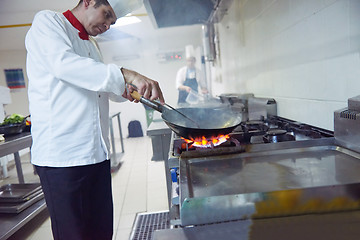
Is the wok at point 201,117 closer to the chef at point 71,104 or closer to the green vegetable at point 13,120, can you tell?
the chef at point 71,104

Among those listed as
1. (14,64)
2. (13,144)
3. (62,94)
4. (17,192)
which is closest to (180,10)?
(62,94)

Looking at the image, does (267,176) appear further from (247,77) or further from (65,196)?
(247,77)

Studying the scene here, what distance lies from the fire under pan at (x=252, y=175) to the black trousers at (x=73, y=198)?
0.53 meters

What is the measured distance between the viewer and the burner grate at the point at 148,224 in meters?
1.91

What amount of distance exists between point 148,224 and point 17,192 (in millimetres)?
1210

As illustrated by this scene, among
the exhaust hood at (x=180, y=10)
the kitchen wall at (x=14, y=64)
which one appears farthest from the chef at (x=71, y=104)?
the kitchen wall at (x=14, y=64)

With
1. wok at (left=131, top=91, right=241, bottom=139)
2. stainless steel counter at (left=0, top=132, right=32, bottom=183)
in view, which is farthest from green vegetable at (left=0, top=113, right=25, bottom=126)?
wok at (left=131, top=91, right=241, bottom=139)

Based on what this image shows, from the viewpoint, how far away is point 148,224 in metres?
2.07

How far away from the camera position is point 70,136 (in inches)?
42.0

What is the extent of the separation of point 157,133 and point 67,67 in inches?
34.2

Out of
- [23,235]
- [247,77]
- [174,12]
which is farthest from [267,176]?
[23,235]

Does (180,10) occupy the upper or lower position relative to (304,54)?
upper

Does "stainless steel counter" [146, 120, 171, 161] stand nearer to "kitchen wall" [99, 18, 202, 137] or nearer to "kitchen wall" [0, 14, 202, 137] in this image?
"kitchen wall" [0, 14, 202, 137]

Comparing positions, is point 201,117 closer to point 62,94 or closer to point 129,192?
point 62,94
